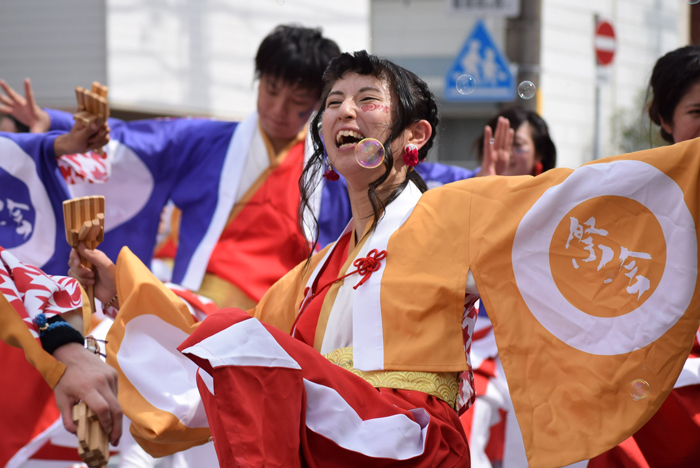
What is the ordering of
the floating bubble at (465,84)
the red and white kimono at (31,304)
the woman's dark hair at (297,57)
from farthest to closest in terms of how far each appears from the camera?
the woman's dark hair at (297,57)
the floating bubble at (465,84)
the red and white kimono at (31,304)

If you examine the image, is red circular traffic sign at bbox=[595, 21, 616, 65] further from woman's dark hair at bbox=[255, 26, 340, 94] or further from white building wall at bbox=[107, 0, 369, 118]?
woman's dark hair at bbox=[255, 26, 340, 94]

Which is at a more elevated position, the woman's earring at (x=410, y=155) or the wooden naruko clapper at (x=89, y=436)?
the woman's earring at (x=410, y=155)

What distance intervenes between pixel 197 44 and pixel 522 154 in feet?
11.9

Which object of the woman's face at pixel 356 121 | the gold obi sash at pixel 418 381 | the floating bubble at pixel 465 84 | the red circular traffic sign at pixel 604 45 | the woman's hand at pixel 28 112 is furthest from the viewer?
the red circular traffic sign at pixel 604 45

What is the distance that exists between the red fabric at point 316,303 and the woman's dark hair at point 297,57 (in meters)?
1.01

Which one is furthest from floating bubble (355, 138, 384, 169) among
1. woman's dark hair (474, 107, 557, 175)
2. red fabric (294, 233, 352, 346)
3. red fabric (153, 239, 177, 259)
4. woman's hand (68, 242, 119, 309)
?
red fabric (153, 239, 177, 259)

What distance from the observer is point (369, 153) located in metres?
1.79

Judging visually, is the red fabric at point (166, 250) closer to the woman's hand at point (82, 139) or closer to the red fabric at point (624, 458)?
the woman's hand at point (82, 139)

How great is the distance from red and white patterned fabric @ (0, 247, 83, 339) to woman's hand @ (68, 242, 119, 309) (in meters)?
0.37

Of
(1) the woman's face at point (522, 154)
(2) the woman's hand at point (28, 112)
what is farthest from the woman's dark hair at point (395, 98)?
(2) the woman's hand at point (28, 112)

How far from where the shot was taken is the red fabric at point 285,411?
1339 mm

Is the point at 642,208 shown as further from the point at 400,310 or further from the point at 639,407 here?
the point at 400,310

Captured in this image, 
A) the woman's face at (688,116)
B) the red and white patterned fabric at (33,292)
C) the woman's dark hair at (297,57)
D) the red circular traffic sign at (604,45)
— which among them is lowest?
the red and white patterned fabric at (33,292)

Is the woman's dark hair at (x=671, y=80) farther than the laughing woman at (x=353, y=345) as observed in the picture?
Yes
